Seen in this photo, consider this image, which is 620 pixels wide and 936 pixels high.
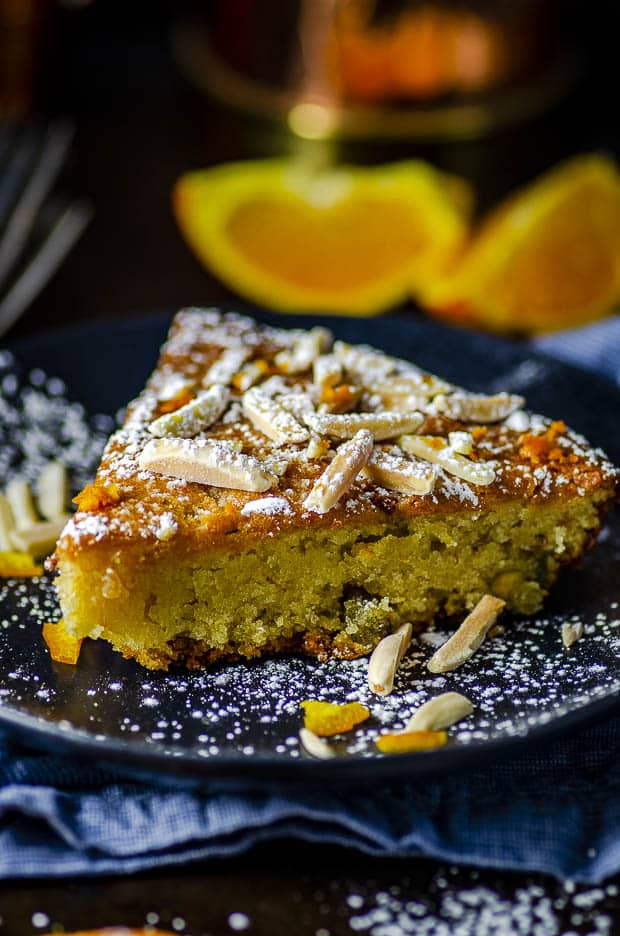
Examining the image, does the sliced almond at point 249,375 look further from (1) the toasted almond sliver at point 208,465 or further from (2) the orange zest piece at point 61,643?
(2) the orange zest piece at point 61,643

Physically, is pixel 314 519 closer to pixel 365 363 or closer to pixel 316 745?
pixel 316 745

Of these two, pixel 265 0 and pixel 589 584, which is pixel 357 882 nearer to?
pixel 589 584

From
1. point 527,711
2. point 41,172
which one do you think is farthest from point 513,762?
point 41,172

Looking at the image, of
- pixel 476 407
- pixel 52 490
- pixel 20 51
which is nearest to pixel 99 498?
pixel 52 490

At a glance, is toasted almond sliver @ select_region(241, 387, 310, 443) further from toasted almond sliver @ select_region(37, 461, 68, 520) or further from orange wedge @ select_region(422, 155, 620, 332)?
orange wedge @ select_region(422, 155, 620, 332)

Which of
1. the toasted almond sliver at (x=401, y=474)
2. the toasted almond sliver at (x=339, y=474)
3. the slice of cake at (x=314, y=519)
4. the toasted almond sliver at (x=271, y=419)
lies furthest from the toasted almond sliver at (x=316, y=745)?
the toasted almond sliver at (x=271, y=419)

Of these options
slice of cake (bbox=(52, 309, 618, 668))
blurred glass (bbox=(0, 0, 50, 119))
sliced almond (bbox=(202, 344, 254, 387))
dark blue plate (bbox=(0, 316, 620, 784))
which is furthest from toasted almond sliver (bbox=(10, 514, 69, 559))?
blurred glass (bbox=(0, 0, 50, 119))

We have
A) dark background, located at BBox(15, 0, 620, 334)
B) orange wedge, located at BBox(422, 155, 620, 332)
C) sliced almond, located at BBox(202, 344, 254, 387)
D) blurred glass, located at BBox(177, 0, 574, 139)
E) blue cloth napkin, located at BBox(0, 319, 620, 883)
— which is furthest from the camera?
blurred glass, located at BBox(177, 0, 574, 139)
